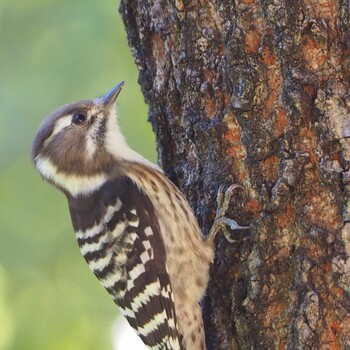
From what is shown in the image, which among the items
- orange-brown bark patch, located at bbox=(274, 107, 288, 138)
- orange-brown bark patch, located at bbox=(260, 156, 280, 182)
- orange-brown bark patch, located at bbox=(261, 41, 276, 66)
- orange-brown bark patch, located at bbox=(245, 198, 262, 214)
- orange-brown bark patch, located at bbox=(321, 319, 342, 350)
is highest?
orange-brown bark patch, located at bbox=(261, 41, 276, 66)

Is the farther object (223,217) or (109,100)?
(109,100)

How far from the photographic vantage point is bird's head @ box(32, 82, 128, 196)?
4348 millimetres

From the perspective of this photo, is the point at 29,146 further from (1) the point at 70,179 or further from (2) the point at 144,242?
(2) the point at 144,242

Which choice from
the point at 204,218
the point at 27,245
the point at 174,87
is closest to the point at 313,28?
the point at 174,87

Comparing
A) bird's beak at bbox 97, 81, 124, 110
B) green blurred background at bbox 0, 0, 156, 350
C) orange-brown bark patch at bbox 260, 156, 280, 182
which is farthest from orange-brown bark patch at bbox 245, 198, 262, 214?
green blurred background at bbox 0, 0, 156, 350

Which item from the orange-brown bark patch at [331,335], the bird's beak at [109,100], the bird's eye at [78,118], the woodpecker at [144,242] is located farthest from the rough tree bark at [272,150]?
the bird's eye at [78,118]

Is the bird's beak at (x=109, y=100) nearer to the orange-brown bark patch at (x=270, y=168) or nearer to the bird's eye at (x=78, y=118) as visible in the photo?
the bird's eye at (x=78, y=118)

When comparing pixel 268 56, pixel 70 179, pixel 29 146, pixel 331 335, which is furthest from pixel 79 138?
pixel 331 335

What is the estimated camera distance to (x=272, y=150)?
3.30 metres

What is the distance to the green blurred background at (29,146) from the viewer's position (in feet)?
19.9

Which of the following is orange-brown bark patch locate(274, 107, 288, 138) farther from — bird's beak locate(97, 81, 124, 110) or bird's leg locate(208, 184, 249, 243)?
bird's beak locate(97, 81, 124, 110)

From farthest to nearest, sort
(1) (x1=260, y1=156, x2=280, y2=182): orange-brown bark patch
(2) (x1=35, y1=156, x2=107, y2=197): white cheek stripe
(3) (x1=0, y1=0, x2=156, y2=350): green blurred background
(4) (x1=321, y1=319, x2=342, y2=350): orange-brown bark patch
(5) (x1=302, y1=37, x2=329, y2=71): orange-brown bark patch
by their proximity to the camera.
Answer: (3) (x1=0, y1=0, x2=156, y2=350): green blurred background < (2) (x1=35, y1=156, x2=107, y2=197): white cheek stripe < (1) (x1=260, y1=156, x2=280, y2=182): orange-brown bark patch < (5) (x1=302, y1=37, x2=329, y2=71): orange-brown bark patch < (4) (x1=321, y1=319, x2=342, y2=350): orange-brown bark patch

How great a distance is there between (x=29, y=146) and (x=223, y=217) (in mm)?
2677

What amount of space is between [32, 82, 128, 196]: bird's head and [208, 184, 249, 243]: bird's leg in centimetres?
85
